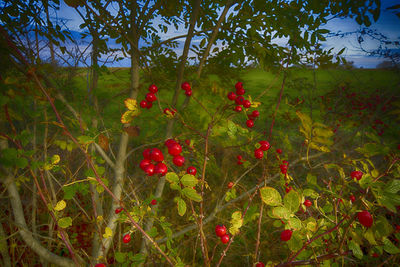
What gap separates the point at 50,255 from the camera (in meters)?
1.71

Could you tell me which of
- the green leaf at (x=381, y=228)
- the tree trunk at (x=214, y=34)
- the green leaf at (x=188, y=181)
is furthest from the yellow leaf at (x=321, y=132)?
the tree trunk at (x=214, y=34)

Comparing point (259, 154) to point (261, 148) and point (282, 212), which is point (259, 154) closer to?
point (261, 148)

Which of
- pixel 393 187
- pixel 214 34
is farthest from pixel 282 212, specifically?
pixel 214 34

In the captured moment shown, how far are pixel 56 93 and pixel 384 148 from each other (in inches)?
80.3

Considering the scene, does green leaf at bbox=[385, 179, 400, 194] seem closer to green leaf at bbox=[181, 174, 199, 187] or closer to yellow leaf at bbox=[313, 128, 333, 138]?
yellow leaf at bbox=[313, 128, 333, 138]

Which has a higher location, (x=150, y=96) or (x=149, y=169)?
(x=150, y=96)

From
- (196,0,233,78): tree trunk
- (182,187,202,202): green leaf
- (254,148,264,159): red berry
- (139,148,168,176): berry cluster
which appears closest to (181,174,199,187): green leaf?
(182,187,202,202): green leaf

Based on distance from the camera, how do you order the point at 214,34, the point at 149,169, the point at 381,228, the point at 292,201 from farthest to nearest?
the point at 214,34 → the point at 149,169 → the point at 292,201 → the point at 381,228

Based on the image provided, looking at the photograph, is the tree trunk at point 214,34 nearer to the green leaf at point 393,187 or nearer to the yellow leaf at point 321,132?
the yellow leaf at point 321,132

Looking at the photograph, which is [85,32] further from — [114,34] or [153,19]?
[153,19]

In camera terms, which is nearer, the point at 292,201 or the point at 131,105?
the point at 292,201

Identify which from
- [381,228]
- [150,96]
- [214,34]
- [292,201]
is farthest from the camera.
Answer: [214,34]

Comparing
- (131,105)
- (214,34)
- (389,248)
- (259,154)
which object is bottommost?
(389,248)

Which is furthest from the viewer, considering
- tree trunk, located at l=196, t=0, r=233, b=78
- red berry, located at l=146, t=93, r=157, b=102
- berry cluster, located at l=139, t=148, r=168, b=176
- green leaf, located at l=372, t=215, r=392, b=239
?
tree trunk, located at l=196, t=0, r=233, b=78
